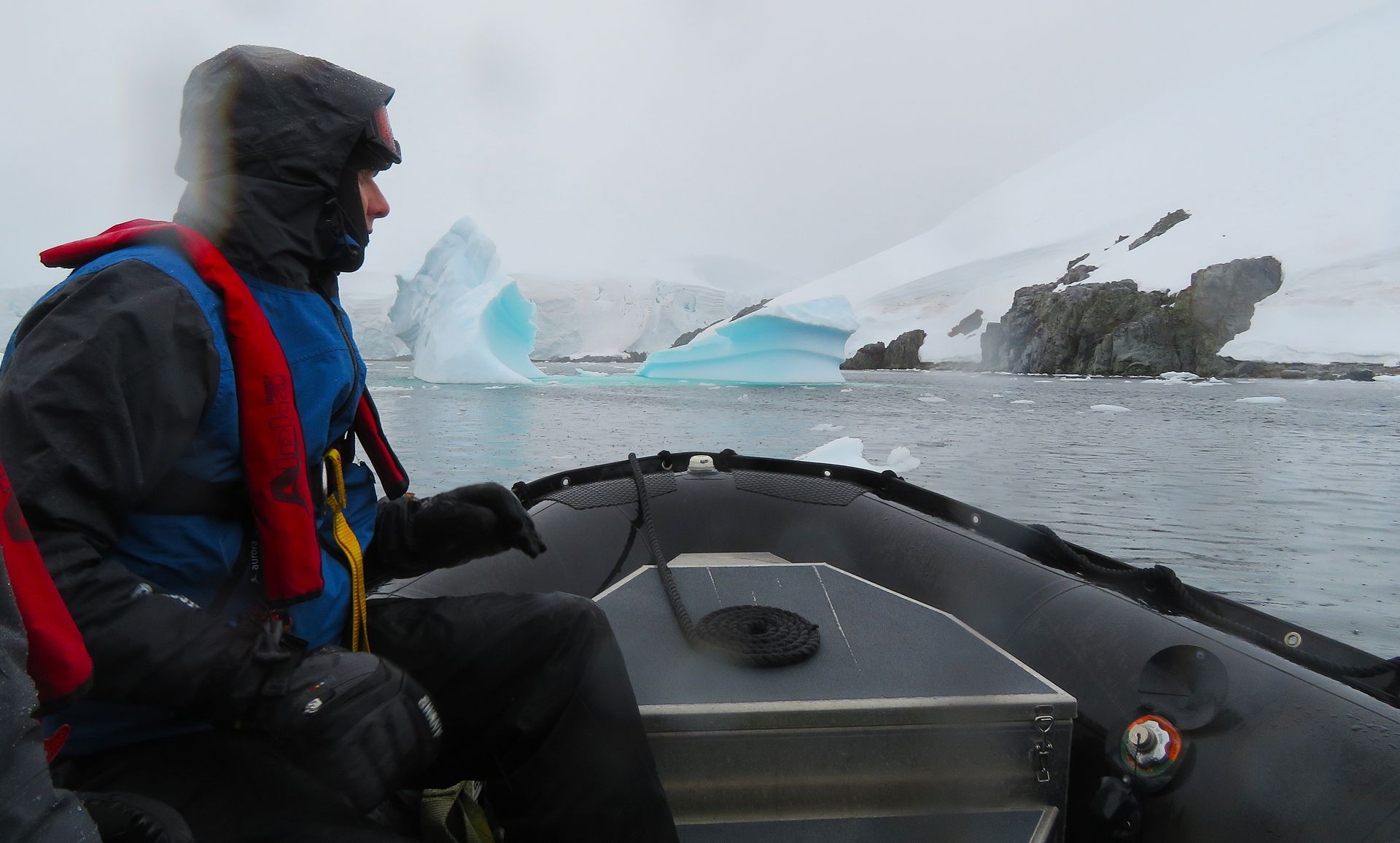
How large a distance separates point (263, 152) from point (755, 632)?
1137 mm

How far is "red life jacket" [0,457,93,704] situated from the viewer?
1.86 ft

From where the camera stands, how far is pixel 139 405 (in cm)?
77

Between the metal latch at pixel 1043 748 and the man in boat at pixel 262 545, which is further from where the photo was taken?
the metal latch at pixel 1043 748

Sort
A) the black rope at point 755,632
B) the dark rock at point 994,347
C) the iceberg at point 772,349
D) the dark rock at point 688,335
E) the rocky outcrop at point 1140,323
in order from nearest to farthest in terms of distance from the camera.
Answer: the black rope at point 755,632 < the iceberg at point 772,349 < the rocky outcrop at point 1140,323 < the dark rock at point 994,347 < the dark rock at point 688,335

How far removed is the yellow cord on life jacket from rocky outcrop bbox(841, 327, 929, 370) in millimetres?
46236

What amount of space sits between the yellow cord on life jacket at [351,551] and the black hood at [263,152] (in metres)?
0.27

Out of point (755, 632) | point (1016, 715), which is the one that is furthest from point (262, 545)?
point (1016, 715)

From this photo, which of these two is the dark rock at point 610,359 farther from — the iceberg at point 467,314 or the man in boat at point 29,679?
the man in boat at point 29,679

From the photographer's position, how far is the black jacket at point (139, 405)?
2.34 ft

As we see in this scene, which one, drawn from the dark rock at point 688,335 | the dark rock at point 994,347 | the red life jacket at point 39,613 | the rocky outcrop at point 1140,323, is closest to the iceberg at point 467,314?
the red life jacket at point 39,613

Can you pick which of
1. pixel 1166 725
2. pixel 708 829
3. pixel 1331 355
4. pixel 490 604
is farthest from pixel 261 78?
pixel 1331 355

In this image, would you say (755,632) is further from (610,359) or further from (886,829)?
(610,359)

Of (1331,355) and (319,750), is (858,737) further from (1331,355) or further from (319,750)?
(1331,355)

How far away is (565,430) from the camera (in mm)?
10320
